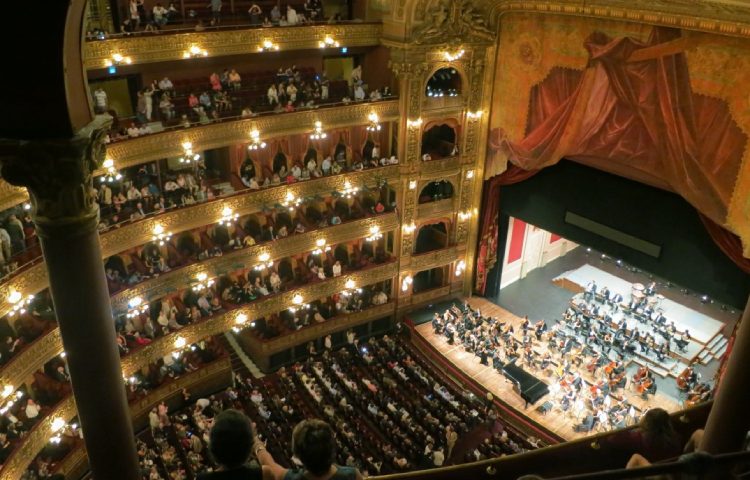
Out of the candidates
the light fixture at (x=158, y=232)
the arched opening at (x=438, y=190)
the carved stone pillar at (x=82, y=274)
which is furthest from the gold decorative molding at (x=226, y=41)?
the carved stone pillar at (x=82, y=274)

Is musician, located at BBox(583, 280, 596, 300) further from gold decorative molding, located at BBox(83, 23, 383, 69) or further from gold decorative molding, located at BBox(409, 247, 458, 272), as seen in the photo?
gold decorative molding, located at BBox(83, 23, 383, 69)

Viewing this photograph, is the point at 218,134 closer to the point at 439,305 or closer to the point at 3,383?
the point at 3,383

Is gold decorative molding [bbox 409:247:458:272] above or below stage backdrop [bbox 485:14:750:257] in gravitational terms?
below

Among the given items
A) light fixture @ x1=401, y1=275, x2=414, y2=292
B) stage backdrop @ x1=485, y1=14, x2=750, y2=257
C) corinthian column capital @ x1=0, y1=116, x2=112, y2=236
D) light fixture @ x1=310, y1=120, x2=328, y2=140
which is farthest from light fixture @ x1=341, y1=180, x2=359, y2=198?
corinthian column capital @ x1=0, y1=116, x2=112, y2=236

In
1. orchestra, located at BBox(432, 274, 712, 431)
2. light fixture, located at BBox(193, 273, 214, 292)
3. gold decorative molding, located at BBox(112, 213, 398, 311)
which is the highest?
gold decorative molding, located at BBox(112, 213, 398, 311)

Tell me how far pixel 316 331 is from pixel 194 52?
12488 mm

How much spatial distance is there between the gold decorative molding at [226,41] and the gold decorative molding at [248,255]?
740cm

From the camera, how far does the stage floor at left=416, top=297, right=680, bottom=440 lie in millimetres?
23406

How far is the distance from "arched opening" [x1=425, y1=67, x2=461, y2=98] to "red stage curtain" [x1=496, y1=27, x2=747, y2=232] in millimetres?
3984

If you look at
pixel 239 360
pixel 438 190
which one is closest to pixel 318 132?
pixel 438 190

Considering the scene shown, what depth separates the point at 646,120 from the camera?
21578 millimetres

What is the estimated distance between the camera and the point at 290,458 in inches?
797

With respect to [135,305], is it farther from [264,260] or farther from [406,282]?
[406,282]

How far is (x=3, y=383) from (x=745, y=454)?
17879 millimetres
